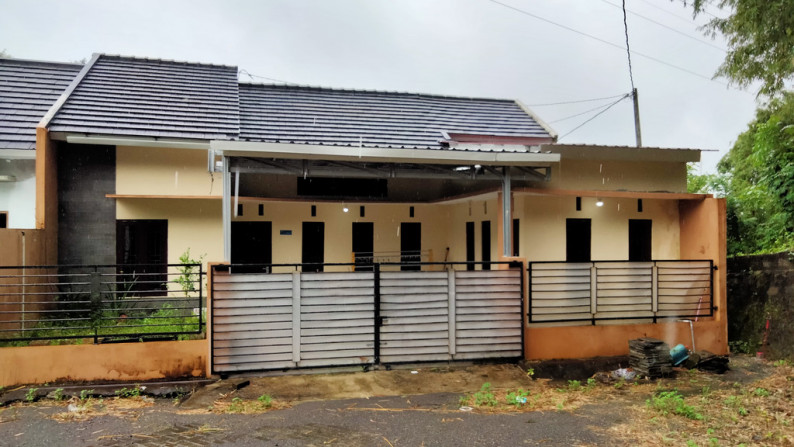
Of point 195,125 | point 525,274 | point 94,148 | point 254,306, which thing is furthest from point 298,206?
point 525,274

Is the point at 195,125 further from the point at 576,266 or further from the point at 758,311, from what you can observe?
the point at 758,311

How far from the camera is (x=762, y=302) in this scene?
30.9ft

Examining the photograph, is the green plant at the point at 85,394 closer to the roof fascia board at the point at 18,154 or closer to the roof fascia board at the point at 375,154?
the roof fascia board at the point at 375,154

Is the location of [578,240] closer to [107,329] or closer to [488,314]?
[488,314]

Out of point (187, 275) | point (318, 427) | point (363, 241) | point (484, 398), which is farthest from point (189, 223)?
point (484, 398)

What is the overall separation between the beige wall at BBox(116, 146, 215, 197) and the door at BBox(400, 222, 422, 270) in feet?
17.4

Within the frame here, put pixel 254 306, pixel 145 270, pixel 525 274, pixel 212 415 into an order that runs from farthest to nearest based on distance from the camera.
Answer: pixel 145 270, pixel 525 274, pixel 254 306, pixel 212 415

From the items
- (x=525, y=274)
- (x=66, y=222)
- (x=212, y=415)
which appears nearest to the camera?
(x=212, y=415)

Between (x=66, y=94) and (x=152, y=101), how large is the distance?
1.77m

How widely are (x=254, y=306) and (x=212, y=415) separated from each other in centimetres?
174

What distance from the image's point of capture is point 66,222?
10156 millimetres

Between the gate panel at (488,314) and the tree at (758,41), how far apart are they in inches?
194

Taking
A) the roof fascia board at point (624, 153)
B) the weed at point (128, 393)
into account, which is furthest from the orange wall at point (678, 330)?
the weed at point (128, 393)

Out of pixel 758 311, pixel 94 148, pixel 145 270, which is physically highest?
pixel 94 148
